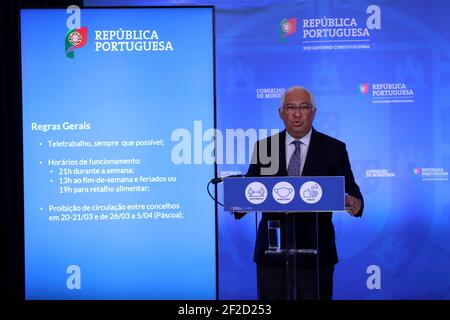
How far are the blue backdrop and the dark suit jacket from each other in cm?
14

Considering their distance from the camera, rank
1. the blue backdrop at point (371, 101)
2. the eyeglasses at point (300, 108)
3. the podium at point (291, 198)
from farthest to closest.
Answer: the blue backdrop at point (371, 101)
the eyeglasses at point (300, 108)
the podium at point (291, 198)

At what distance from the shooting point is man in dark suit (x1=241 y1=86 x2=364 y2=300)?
4582mm

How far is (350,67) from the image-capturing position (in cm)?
498

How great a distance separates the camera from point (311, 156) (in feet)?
15.5

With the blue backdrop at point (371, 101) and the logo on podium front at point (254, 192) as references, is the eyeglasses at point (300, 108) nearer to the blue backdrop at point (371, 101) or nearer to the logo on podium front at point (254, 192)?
Result: the blue backdrop at point (371, 101)

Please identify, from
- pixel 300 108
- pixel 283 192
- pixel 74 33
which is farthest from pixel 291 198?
pixel 74 33

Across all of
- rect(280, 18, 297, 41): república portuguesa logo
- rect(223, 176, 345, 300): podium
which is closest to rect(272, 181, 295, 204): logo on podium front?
rect(223, 176, 345, 300): podium

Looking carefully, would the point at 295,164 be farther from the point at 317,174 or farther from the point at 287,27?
the point at 287,27

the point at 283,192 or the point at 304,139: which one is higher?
the point at 304,139

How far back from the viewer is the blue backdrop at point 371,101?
496cm

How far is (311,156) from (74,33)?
1971 mm

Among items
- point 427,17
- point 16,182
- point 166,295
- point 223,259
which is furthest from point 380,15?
point 16,182

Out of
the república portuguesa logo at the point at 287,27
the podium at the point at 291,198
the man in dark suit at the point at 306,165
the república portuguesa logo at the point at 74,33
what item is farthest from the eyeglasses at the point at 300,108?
the república portuguesa logo at the point at 74,33

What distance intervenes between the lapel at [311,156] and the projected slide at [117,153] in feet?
2.34
